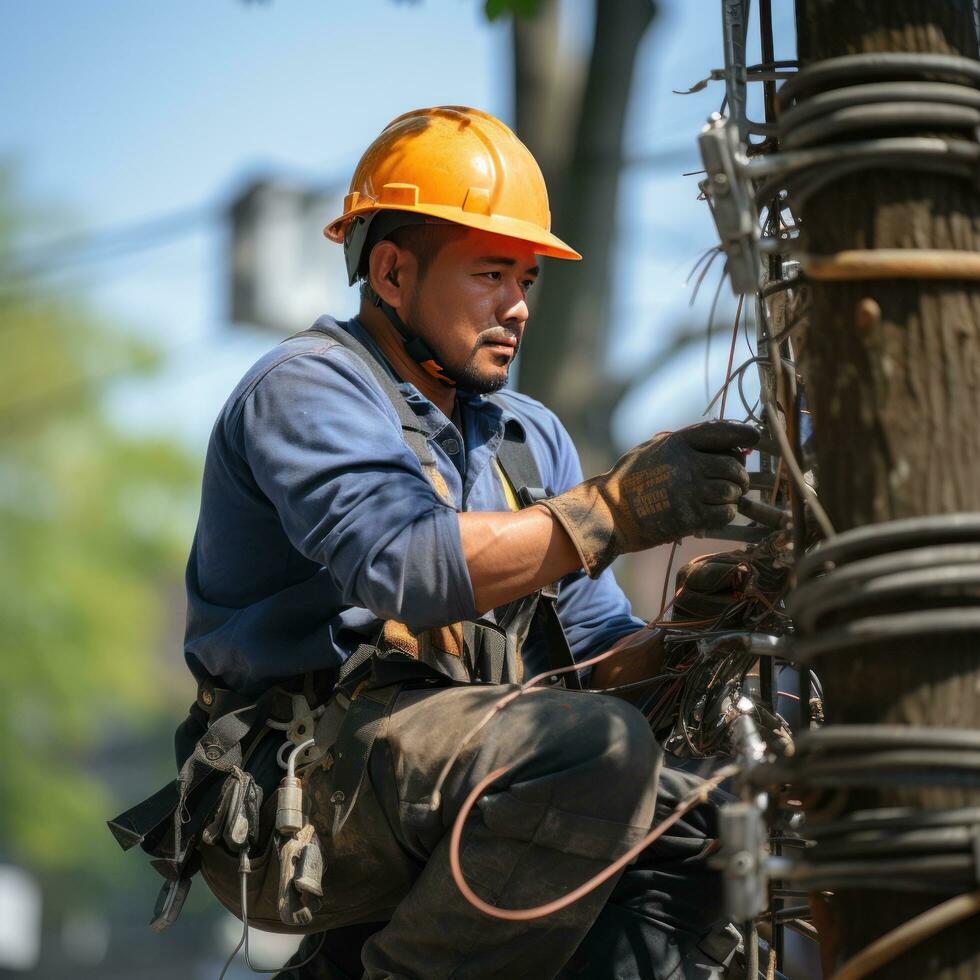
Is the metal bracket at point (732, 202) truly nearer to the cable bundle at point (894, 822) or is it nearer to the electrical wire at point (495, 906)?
the cable bundle at point (894, 822)

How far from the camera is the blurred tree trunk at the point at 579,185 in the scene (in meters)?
7.95

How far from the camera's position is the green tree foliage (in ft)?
107

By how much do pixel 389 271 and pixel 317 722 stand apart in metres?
1.21

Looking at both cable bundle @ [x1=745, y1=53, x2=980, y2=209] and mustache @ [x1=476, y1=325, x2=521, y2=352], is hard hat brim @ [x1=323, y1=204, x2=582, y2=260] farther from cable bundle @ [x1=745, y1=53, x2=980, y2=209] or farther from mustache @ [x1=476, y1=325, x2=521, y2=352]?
cable bundle @ [x1=745, y1=53, x2=980, y2=209]

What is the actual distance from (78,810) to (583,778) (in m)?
32.1

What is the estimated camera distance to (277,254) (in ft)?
45.6

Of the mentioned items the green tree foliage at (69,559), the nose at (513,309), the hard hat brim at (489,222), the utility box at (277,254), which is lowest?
the green tree foliage at (69,559)

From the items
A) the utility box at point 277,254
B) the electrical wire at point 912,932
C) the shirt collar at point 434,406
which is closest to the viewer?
the electrical wire at point 912,932

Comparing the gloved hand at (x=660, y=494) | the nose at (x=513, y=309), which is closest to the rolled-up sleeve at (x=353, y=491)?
the gloved hand at (x=660, y=494)

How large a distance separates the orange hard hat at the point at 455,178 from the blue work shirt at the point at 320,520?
344 mm

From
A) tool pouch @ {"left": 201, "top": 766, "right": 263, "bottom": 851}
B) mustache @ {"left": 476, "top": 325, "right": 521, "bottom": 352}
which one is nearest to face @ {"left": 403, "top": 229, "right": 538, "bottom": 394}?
mustache @ {"left": 476, "top": 325, "right": 521, "bottom": 352}

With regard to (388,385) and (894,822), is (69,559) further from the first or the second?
(894,822)

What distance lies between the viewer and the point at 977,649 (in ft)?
7.18

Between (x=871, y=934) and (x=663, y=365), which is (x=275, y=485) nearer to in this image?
(x=871, y=934)
